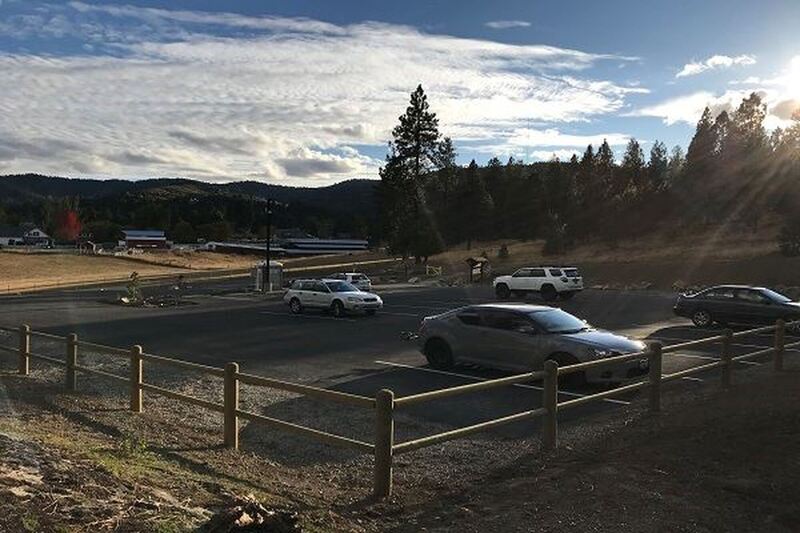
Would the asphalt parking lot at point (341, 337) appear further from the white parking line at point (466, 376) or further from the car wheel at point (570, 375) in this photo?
the car wheel at point (570, 375)

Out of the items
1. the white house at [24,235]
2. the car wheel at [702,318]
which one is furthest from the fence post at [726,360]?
the white house at [24,235]

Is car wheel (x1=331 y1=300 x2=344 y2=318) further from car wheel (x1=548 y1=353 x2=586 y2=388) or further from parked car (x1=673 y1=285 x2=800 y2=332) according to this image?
car wheel (x1=548 y1=353 x2=586 y2=388)

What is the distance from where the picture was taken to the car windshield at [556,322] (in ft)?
43.4

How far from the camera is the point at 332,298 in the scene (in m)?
29.6

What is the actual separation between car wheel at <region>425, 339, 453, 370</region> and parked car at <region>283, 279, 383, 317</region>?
14.1 m

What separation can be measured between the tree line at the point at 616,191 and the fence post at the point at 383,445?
62901 mm

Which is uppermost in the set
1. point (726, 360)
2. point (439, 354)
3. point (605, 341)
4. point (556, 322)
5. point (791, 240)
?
point (791, 240)

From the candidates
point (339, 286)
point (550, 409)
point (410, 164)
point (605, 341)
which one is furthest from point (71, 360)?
point (410, 164)

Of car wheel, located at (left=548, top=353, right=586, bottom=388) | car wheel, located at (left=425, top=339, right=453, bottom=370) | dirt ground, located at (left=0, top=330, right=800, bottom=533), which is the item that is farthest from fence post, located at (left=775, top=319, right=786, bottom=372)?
car wheel, located at (left=425, top=339, right=453, bottom=370)

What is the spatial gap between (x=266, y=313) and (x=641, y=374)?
2087 cm

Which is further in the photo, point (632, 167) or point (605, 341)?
point (632, 167)

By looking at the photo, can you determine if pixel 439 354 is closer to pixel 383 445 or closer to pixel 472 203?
pixel 383 445

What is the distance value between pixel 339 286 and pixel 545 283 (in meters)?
13.2

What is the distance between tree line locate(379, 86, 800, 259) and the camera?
248ft
